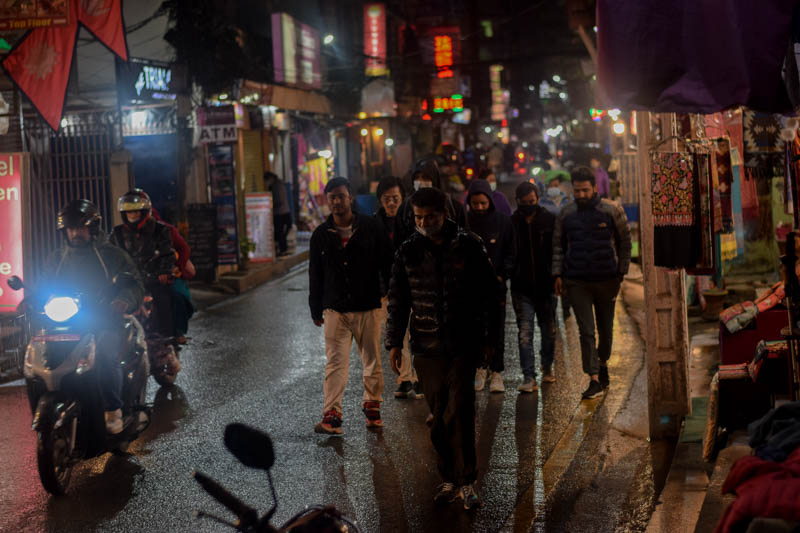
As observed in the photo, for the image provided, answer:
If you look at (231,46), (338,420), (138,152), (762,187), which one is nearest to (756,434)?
(338,420)

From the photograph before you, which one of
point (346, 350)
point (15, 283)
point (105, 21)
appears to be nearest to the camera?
point (15, 283)

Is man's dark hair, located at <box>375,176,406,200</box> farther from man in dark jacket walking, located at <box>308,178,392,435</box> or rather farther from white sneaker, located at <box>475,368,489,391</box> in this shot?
white sneaker, located at <box>475,368,489,391</box>

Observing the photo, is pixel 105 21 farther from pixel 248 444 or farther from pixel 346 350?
pixel 248 444

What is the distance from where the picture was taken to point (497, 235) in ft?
31.8

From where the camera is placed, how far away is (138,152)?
22.6 m

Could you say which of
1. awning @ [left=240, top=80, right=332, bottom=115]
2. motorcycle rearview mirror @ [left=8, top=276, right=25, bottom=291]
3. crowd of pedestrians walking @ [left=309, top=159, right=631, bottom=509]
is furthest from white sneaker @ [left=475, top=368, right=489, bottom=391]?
awning @ [left=240, top=80, right=332, bottom=115]

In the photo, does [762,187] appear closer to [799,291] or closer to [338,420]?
[338,420]

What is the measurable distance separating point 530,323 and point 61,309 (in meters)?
→ 4.69

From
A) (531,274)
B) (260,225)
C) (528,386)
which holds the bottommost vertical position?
(528,386)

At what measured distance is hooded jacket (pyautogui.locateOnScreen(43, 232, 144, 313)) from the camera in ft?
25.4

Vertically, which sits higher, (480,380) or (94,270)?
(94,270)

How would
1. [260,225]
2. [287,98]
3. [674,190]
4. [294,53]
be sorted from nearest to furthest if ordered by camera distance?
1. [674,190]
2. [260,225]
3. [287,98]
4. [294,53]

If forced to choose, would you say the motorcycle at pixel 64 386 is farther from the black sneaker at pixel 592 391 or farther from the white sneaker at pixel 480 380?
the black sneaker at pixel 592 391

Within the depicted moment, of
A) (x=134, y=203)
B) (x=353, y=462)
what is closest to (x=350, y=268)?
(x=353, y=462)
